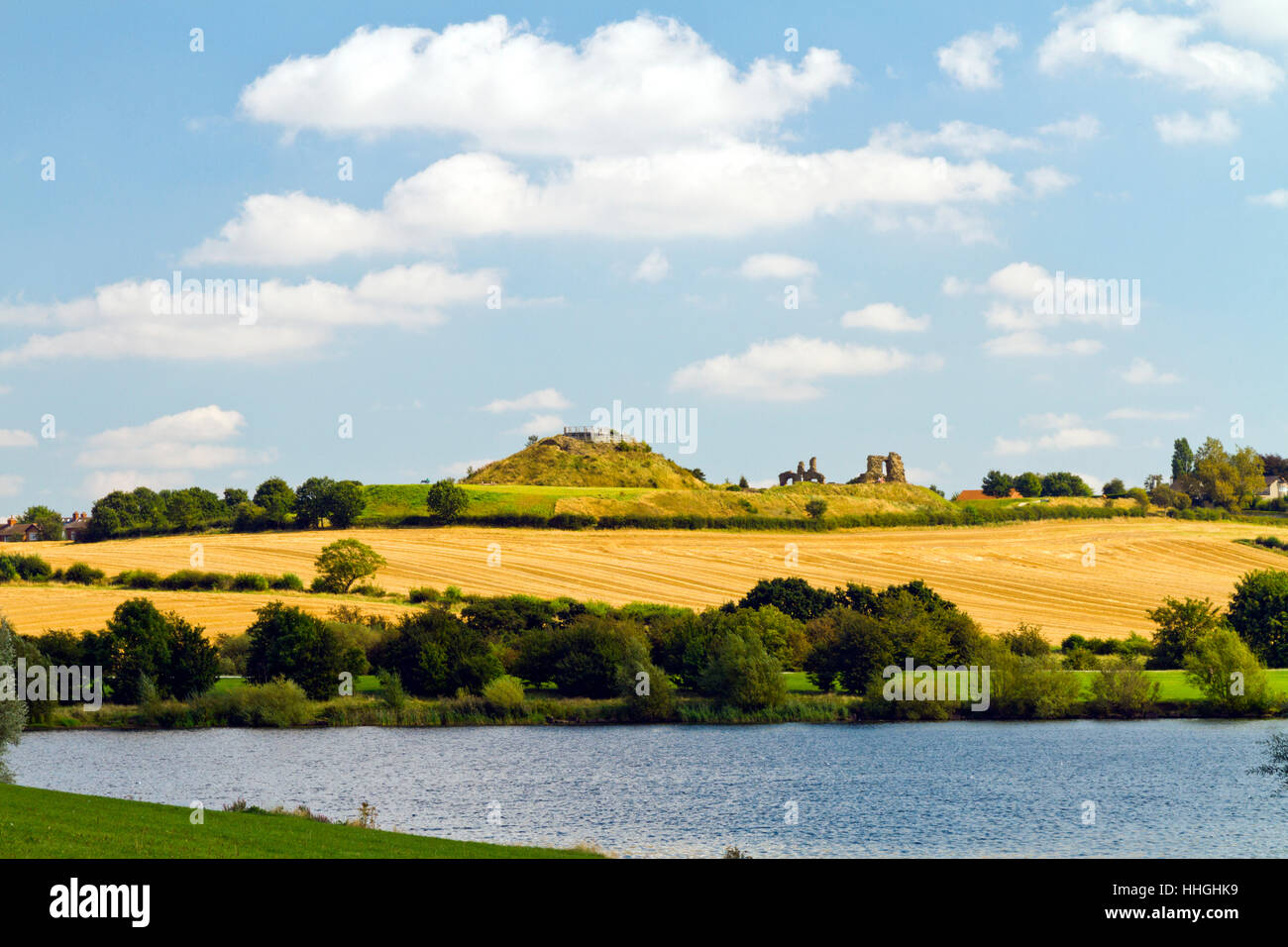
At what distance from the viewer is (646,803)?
43156 millimetres

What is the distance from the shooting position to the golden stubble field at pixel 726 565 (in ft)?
313

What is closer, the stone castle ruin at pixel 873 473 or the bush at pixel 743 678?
the bush at pixel 743 678

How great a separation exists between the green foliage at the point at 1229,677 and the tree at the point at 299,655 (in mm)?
50028

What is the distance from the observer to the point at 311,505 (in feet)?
436

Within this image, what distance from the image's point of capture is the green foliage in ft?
224

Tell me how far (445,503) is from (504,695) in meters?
66.6

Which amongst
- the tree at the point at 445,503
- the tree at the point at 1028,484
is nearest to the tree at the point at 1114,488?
the tree at the point at 1028,484

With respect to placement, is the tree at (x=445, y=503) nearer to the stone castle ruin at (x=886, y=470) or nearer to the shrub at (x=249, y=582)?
the shrub at (x=249, y=582)

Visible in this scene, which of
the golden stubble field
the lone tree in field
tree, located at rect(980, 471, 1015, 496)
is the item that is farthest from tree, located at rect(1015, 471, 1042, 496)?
the lone tree in field

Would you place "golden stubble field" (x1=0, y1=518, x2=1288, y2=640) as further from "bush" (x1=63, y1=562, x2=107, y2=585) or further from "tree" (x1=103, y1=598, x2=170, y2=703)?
"tree" (x1=103, y1=598, x2=170, y2=703)

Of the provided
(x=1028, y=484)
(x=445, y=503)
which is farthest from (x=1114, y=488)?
(x=445, y=503)

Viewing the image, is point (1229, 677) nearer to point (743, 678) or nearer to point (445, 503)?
point (743, 678)

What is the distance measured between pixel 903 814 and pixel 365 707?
128 ft
